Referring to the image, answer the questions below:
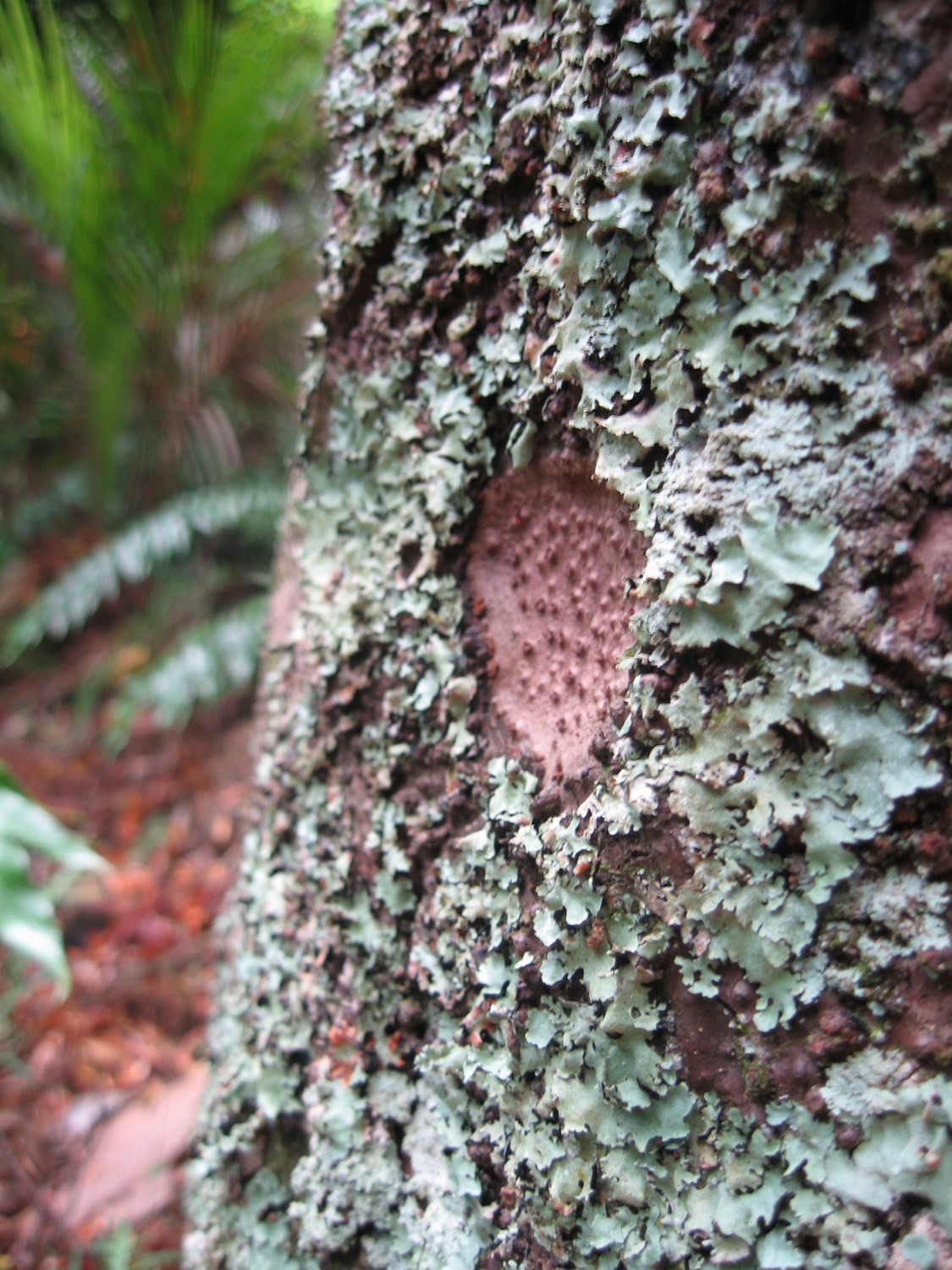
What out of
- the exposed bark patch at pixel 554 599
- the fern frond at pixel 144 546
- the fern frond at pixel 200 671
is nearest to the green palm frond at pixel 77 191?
the fern frond at pixel 144 546

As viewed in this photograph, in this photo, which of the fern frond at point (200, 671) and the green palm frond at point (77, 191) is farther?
the fern frond at point (200, 671)

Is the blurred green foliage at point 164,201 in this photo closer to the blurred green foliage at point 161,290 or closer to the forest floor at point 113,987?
the blurred green foliage at point 161,290

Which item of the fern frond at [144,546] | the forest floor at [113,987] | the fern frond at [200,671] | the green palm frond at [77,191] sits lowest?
the forest floor at [113,987]

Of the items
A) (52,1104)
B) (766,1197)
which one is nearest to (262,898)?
(766,1197)

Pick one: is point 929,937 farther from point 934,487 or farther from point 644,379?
point 644,379

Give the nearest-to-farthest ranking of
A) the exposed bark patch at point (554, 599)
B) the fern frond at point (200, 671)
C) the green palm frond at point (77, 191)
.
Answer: the exposed bark patch at point (554, 599)
the green palm frond at point (77, 191)
the fern frond at point (200, 671)

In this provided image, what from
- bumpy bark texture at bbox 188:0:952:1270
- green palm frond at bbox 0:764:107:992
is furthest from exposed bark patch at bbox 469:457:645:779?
green palm frond at bbox 0:764:107:992

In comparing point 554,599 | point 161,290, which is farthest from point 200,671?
point 554,599
